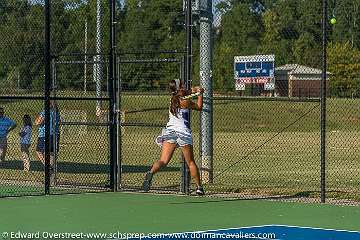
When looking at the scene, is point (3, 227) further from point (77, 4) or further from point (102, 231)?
point (77, 4)

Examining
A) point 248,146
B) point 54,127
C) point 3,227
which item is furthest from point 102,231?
point 248,146

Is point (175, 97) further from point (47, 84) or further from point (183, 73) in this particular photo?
point (47, 84)

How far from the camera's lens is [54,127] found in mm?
17578

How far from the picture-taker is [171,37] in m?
22.4

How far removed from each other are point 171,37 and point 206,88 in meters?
5.26

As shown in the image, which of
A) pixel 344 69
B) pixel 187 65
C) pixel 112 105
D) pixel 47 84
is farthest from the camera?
pixel 344 69

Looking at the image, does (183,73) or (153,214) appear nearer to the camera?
(153,214)

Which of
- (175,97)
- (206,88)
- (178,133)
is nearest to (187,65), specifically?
(175,97)

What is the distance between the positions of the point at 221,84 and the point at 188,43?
6.01 metres

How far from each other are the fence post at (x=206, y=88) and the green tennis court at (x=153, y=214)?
176 centimetres

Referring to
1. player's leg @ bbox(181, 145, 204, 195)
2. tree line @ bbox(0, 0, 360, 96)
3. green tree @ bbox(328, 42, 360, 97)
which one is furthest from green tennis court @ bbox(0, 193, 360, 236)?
green tree @ bbox(328, 42, 360, 97)

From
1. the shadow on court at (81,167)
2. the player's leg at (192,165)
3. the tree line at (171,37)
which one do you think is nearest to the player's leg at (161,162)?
the player's leg at (192,165)

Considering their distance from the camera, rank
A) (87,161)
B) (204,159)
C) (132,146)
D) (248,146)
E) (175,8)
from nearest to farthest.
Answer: (204,159) < (175,8) < (87,161) < (132,146) < (248,146)

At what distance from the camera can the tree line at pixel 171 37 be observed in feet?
61.8
